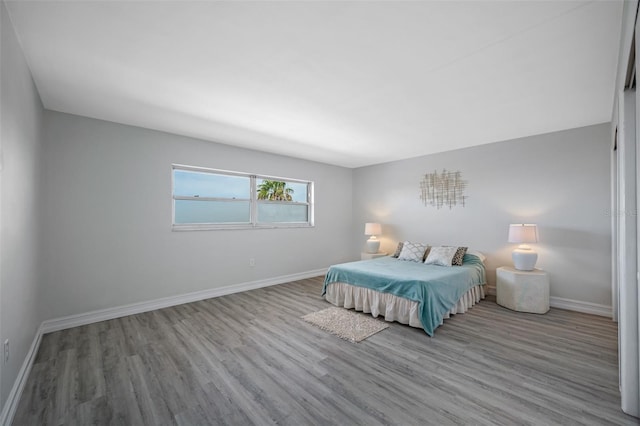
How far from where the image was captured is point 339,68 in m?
2.24

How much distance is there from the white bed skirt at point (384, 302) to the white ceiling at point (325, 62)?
2209 millimetres

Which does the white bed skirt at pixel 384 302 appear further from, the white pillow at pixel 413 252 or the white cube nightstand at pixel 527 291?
Result: the white pillow at pixel 413 252

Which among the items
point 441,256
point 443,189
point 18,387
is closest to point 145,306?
point 18,387

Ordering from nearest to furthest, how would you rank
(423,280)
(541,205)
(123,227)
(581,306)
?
Answer: (423,280) → (123,227) → (581,306) → (541,205)

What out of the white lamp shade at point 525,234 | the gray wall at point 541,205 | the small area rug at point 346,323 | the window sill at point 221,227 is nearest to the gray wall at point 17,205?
the window sill at point 221,227

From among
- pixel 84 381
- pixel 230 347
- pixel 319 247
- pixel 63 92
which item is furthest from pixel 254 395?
pixel 319 247

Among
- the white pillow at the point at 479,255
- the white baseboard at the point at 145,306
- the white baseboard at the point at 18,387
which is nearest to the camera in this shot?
the white baseboard at the point at 18,387

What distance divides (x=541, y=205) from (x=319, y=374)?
3.96 m

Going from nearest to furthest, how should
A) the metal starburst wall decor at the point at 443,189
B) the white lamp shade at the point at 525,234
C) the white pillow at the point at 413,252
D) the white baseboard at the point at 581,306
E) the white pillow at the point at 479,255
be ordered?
the white baseboard at the point at 581,306 → the white lamp shade at the point at 525,234 → the white pillow at the point at 479,255 → the white pillow at the point at 413,252 → the metal starburst wall decor at the point at 443,189

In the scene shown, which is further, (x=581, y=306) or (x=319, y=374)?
(x=581, y=306)

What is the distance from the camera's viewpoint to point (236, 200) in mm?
4680

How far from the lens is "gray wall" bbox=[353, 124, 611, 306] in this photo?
139 inches

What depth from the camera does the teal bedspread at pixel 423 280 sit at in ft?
9.75

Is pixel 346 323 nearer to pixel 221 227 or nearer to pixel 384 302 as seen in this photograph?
pixel 384 302
